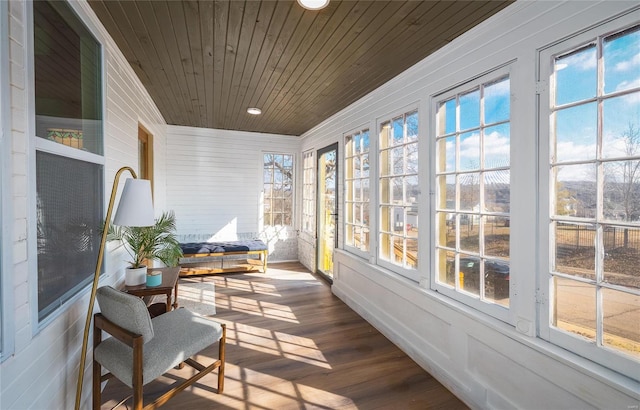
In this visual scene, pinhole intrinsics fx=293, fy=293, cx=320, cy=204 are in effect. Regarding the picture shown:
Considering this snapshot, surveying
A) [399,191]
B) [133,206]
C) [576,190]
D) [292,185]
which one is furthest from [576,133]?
[292,185]

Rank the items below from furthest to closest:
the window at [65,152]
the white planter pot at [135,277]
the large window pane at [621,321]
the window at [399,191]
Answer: the window at [399,191]
the white planter pot at [135,277]
the window at [65,152]
the large window pane at [621,321]

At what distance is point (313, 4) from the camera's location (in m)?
1.83

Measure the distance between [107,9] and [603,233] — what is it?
3.24 m

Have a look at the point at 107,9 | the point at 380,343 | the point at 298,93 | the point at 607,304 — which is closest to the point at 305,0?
the point at 107,9

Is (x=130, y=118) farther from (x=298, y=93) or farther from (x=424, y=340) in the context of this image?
(x=424, y=340)

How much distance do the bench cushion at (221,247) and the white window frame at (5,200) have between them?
3.83 meters

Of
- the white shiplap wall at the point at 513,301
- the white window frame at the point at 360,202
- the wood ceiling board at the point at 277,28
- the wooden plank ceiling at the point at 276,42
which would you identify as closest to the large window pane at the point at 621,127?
the white shiplap wall at the point at 513,301

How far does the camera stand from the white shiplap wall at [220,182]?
545 centimetres

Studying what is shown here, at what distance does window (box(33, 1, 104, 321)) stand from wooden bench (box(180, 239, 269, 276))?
2.98m

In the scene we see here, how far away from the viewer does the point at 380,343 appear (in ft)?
9.55

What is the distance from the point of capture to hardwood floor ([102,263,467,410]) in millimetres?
2088

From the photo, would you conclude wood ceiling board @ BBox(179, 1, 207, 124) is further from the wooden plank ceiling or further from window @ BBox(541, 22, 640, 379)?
window @ BBox(541, 22, 640, 379)

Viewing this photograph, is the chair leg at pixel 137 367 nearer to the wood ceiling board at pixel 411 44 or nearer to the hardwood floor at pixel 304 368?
the hardwood floor at pixel 304 368

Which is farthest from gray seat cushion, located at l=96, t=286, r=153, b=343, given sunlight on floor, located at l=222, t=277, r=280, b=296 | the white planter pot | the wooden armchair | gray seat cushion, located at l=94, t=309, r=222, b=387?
sunlight on floor, located at l=222, t=277, r=280, b=296
